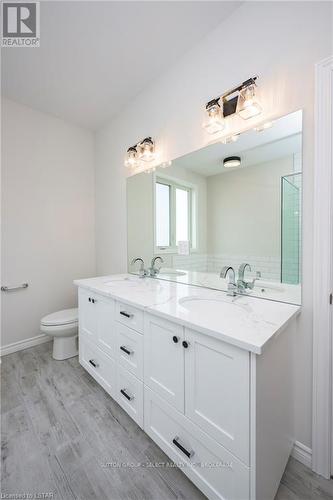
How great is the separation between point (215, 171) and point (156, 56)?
1060 mm

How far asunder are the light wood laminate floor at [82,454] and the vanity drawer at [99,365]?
11 cm

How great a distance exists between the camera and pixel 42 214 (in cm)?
246

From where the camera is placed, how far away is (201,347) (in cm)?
94

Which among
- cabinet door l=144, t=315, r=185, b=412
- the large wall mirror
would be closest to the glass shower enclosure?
the large wall mirror

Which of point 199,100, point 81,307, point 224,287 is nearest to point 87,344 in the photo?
point 81,307

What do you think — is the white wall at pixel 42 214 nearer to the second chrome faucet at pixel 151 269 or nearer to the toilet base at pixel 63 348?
the toilet base at pixel 63 348

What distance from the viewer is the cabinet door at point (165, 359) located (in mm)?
1033

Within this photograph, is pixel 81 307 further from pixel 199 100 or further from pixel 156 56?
pixel 156 56

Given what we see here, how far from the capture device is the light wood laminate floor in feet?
3.33

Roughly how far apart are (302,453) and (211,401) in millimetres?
735

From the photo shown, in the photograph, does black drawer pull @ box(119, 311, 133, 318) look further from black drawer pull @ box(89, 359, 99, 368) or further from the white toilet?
the white toilet

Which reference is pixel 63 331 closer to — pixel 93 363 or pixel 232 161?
pixel 93 363

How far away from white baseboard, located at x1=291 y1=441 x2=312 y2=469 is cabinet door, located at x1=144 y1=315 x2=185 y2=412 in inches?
28.2

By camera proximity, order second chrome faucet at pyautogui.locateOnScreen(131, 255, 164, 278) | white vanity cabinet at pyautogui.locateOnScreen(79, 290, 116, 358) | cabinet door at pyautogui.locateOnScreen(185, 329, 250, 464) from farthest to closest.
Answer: second chrome faucet at pyautogui.locateOnScreen(131, 255, 164, 278) → white vanity cabinet at pyautogui.locateOnScreen(79, 290, 116, 358) → cabinet door at pyautogui.locateOnScreen(185, 329, 250, 464)
